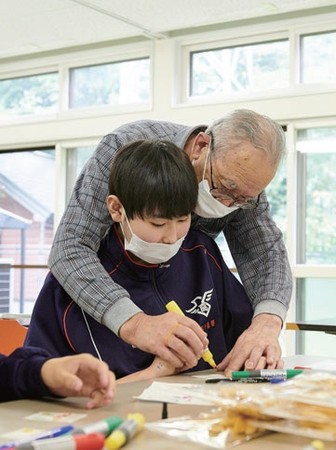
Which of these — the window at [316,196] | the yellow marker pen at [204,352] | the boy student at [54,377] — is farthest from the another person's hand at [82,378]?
the window at [316,196]

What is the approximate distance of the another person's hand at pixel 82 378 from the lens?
1149 millimetres

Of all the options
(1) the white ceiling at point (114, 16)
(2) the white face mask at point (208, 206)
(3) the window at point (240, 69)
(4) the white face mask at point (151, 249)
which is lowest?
(4) the white face mask at point (151, 249)

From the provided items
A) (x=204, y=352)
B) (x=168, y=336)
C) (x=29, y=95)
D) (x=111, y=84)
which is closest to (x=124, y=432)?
(x=168, y=336)

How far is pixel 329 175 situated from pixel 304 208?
11.8 inches

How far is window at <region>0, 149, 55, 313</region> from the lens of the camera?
687cm

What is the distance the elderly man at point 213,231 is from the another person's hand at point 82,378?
0.27 meters

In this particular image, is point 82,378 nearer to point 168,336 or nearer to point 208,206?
point 168,336

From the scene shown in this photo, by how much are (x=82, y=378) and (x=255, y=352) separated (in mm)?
528

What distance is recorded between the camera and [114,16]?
5523 millimetres

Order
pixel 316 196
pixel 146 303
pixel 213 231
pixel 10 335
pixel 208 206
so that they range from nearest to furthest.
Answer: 1. pixel 146 303
2. pixel 208 206
3. pixel 213 231
4. pixel 10 335
5. pixel 316 196

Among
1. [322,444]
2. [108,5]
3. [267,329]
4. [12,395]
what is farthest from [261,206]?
[108,5]

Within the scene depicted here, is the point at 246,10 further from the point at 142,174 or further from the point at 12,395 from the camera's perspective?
the point at 12,395

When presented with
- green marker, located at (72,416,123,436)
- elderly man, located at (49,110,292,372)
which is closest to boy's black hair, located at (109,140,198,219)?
elderly man, located at (49,110,292,372)

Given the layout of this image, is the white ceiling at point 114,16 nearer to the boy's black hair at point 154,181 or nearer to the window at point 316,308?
the window at point 316,308
